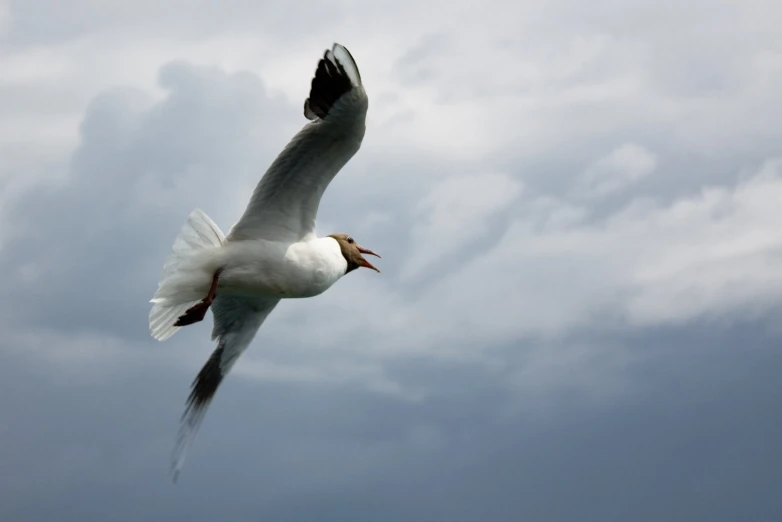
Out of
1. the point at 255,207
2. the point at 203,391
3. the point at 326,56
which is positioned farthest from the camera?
the point at 203,391

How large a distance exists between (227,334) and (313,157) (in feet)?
9.37

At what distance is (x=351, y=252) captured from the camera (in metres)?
14.6

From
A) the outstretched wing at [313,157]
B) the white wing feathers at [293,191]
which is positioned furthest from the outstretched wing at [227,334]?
the outstretched wing at [313,157]

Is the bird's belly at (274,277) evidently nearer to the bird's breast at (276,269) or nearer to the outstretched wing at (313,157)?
the bird's breast at (276,269)

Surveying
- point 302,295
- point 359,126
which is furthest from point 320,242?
point 359,126

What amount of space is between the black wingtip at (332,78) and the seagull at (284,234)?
1 centimetres

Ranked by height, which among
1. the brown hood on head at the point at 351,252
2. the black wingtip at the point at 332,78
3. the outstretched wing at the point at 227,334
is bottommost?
the outstretched wing at the point at 227,334

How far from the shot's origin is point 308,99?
1289 centimetres

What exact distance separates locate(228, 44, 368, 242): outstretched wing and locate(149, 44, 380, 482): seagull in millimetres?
11

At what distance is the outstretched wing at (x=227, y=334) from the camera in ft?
47.5

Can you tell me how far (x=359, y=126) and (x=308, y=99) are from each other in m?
0.69

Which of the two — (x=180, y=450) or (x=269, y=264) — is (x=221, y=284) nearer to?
(x=269, y=264)

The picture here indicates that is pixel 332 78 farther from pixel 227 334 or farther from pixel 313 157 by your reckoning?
pixel 227 334

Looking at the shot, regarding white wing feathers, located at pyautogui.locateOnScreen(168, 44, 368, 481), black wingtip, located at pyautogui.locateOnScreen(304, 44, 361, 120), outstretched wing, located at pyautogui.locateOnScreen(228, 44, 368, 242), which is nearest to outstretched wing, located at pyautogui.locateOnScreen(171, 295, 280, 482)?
white wing feathers, located at pyautogui.locateOnScreen(168, 44, 368, 481)
